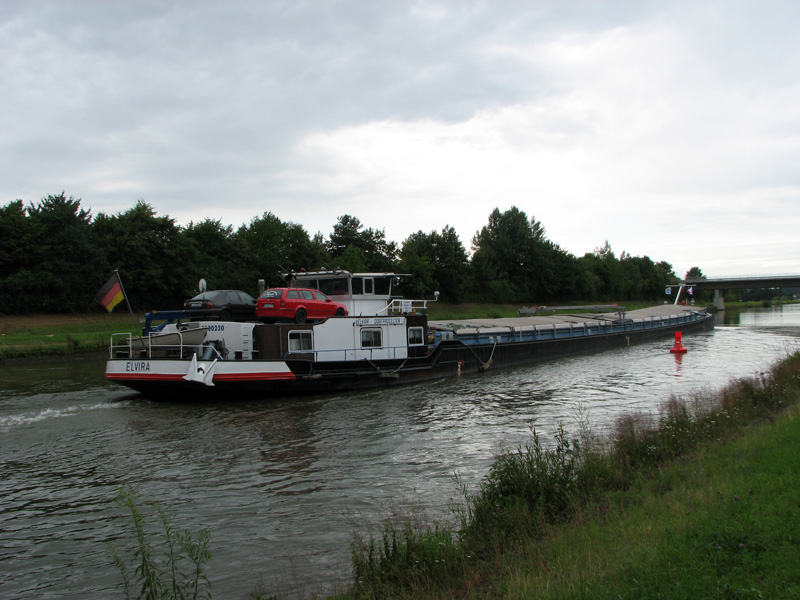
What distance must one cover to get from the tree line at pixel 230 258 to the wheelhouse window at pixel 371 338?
4.39 metres

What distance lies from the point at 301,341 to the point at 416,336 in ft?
18.5

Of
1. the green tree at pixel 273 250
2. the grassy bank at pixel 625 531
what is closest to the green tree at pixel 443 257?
the green tree at pixel 273 250

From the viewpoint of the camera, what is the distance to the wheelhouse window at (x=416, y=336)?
23711 mm

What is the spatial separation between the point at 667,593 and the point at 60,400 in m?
18.3

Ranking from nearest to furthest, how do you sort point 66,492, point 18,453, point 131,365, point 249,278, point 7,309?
1. point 66,492
2. point 18,453
3. point 131,365
4. point 7,309
5. point 249,278

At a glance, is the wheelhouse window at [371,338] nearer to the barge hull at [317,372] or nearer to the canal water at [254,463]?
the barge hull at [317,372]

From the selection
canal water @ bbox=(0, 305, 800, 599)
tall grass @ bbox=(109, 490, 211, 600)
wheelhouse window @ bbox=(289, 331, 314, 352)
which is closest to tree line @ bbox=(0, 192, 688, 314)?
wheelhouse window @ bbox=(289, 331, 314, 352)

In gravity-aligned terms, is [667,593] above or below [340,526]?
above

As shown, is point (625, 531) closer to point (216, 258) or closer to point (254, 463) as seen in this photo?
point (254, 463)

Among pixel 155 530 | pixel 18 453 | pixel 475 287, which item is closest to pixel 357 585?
pixel 155 530

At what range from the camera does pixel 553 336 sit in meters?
33.8

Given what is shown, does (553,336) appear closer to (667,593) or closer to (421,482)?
(421,482)

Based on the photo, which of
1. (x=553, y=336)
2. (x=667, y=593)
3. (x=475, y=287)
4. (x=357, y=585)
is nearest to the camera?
(x=667, y=593)

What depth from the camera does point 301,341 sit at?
20.3 meters
